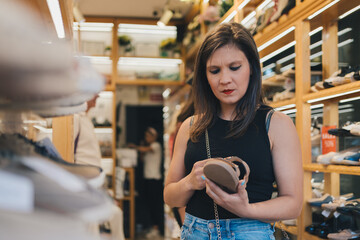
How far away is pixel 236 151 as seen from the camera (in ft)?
3.99

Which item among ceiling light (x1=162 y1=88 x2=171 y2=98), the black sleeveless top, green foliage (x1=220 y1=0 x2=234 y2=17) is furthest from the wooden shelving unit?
the black sleeveless top

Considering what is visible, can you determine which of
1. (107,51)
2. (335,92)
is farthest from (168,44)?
(335,92)

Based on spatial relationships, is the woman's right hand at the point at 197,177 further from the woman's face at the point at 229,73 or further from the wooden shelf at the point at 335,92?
the wooden shelf at the point at 335,92

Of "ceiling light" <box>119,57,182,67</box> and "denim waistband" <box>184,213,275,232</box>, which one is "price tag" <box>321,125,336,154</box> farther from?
"ceiling light" <box>119,57,182,67</box>

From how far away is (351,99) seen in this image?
2354 millimetres

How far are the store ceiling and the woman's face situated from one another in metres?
4.24

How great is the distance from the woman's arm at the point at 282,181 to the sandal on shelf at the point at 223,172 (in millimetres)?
71

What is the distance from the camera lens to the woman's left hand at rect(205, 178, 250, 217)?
1.06 m

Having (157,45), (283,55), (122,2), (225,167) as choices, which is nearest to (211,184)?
(225,167)

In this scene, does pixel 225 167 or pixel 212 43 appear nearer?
pixel 225 167

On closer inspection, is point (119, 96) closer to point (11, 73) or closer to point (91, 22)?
point (91, 22)

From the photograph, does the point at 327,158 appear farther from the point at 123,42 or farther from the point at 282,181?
the point at 123,42

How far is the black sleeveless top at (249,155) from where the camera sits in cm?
119

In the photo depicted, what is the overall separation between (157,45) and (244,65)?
16.1 ft
